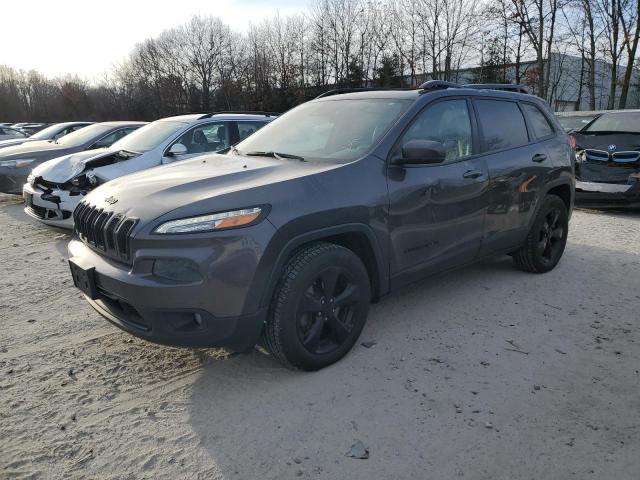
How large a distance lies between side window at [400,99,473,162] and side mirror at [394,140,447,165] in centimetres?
24

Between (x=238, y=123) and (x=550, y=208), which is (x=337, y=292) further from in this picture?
(x=238, y=123)

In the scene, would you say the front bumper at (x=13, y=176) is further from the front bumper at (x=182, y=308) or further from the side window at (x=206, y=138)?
the front bumper at (x=182, y=308)

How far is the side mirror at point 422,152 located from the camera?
10.5 feet

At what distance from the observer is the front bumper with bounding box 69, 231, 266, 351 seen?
2.55 meters

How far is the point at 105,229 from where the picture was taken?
2844 mm

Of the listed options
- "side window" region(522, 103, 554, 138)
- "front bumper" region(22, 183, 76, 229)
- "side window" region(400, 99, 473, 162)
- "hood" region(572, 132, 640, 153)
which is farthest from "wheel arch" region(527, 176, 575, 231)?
"front bumper" region(22, 183, 76, 229)

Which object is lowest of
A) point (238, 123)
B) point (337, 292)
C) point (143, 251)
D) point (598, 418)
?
point (598, 418)

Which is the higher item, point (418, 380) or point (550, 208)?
point (550, 208)

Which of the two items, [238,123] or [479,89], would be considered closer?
[479,89]

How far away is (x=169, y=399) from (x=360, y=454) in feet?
3.85

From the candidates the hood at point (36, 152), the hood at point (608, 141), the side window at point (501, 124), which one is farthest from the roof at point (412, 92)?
the hood at point (36, 152)

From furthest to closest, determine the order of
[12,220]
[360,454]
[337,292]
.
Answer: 1. [12,220]
2. [337,292]
3. [360,454]

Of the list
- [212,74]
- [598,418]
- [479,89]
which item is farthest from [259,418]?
[212,74]

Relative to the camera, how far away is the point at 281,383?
3010 mm
